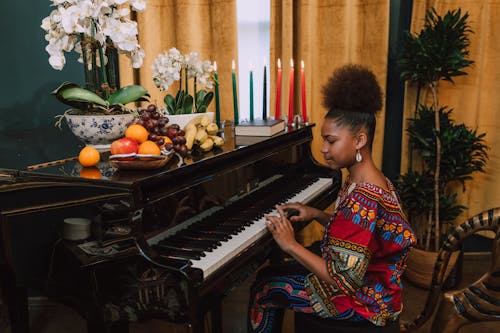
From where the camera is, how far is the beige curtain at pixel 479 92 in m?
3.18

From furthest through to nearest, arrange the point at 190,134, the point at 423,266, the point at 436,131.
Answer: the point at 423,266 → the point at 436,131 → the point at 190,134

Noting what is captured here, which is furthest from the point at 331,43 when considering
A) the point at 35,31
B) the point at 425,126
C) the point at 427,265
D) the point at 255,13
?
the point at 35,31

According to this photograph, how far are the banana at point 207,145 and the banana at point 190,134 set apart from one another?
0.16 feet

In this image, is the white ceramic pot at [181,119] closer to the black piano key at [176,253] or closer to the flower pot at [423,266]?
the black piano key at [176,253]

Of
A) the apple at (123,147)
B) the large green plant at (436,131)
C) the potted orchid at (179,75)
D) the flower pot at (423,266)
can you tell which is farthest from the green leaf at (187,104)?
the flower pot at (423,266)

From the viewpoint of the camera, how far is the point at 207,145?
185cm

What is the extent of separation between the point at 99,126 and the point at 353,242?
103 cm

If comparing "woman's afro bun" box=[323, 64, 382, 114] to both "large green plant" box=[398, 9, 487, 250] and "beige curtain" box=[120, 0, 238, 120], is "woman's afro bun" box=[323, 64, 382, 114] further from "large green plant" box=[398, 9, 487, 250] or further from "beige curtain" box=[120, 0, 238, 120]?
"beige curtain" box=[120, 0, 238, 120]

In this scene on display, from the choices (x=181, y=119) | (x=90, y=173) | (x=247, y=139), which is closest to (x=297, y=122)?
(x=247, y=139)

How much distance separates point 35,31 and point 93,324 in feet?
6.25

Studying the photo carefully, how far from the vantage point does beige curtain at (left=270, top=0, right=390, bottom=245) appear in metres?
3.22

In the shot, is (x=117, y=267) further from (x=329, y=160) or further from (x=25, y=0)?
(x=25, y=0)

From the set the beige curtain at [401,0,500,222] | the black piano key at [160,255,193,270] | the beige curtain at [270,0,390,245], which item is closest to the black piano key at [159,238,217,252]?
the black piano key at [160,255,193,270]

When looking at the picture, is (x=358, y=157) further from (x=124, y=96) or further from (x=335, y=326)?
(x=124, y=96)
